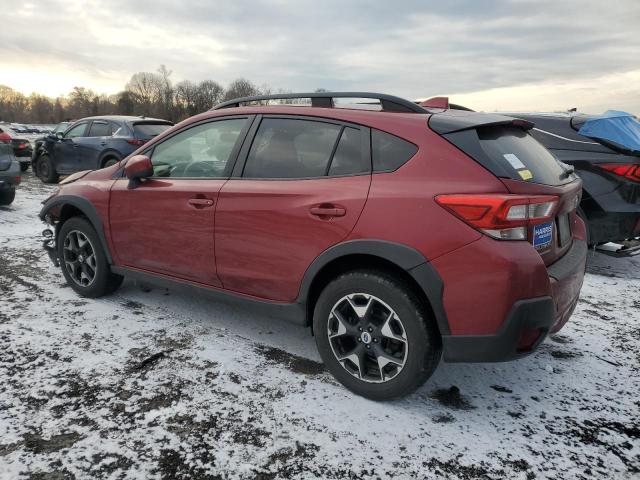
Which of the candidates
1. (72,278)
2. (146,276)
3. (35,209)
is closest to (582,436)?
(146,276)

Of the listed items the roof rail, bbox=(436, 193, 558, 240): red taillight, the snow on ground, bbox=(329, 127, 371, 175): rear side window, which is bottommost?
the snow on ground

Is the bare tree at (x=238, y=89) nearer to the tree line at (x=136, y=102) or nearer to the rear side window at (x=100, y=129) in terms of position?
the tree line at (x=136, y=102)

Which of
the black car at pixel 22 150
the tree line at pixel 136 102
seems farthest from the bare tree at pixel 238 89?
the black car at pixel 22 150

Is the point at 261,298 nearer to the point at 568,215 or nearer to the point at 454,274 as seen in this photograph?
the point at 454,274

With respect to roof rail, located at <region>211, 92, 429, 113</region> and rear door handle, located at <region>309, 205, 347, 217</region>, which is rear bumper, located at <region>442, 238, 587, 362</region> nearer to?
rear door handle, located at <region>309, 205, 347, 217</region>

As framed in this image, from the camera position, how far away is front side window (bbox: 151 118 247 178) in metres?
3.28

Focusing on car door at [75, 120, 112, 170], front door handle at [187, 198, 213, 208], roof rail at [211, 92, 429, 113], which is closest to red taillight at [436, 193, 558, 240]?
roof rail at [211, 92, 429, 113]

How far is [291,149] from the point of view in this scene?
2980 millimetres

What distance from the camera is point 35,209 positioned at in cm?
823

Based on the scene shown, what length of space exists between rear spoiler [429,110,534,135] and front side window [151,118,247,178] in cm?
134

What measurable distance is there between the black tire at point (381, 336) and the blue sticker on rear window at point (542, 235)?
2.12 feet

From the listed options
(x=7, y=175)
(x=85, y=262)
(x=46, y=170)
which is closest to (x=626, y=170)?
(x=85, y=262)

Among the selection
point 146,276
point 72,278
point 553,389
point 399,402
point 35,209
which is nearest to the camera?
point 399,402

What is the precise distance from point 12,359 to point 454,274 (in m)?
2.75
